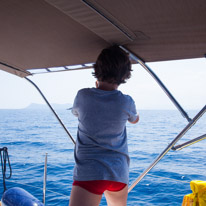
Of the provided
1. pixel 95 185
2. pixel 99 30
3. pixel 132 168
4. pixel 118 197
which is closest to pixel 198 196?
→ pixel 118 197

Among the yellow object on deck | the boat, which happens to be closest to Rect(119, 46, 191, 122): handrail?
the boat

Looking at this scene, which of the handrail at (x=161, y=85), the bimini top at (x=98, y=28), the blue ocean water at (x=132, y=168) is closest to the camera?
the bimini top at (x=98, y=28)

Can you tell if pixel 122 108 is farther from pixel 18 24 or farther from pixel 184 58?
pixel 184 58

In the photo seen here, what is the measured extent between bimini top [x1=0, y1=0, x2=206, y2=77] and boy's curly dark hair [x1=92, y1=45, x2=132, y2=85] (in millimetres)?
180

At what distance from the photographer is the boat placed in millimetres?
991

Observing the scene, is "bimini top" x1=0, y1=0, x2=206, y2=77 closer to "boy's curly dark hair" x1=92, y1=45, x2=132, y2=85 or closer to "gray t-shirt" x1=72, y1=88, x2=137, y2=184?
"boy's curly dark hair" x1=92, y1=45, x2=132, y2=85

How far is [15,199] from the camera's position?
1.75m

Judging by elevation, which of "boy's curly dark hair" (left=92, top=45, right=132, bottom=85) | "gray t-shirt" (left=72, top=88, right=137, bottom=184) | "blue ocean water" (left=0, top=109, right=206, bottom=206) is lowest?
"blue ocean water" (left=0, top=109, right=206, bottom=206)

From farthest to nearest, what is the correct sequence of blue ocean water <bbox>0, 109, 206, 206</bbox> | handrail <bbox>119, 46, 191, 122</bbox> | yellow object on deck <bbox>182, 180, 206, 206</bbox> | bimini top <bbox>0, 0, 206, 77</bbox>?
1. blue ocean water <bbox>0, 109, 206, 206</bbox>
2. handrail <bbox>119, 46, 191, 122</bbox>
3. yellow object on deck <bbox>182, 180, 206, 206</bbox>
4. bimini top <bbox>0, 0, 206, 77</bbox>

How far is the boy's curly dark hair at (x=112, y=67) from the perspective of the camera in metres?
1.02

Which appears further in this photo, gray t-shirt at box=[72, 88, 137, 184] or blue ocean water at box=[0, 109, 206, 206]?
blue ocean water at box=[0, 109, 206, 206]

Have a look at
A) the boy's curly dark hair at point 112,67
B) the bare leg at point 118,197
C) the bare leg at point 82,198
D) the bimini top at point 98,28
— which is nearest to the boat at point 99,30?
the bimini top at point 98,28

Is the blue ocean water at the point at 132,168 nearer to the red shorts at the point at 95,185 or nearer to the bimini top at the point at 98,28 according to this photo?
the bimini top at the point at 98,28

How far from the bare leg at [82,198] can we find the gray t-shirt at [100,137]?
4 cm
